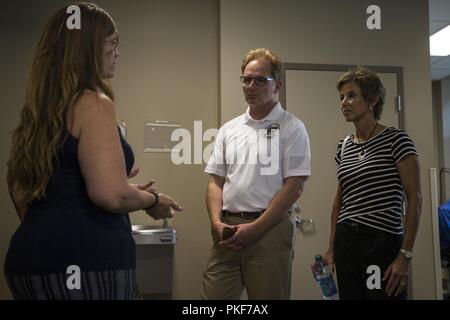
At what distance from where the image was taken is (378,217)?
97 cm

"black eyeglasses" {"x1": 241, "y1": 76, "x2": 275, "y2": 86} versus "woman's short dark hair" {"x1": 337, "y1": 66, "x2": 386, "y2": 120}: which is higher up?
"black eyeglasses" {"x1": 241, "y1": 76, "x2": 275, "y2": 86}

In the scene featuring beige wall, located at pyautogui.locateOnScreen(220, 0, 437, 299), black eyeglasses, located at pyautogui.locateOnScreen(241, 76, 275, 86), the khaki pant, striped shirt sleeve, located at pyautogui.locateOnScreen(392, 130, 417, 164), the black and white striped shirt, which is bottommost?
the khaki pant

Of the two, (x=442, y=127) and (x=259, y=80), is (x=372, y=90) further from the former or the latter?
(x=442, y=127)

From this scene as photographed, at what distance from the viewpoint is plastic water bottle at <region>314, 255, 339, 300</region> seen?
3.70ft

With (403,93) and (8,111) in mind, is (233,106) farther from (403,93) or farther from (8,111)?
(8,111)

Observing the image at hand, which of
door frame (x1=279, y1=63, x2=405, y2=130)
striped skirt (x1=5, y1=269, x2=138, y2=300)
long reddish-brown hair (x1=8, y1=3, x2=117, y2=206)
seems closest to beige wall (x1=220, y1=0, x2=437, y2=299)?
door frame (x1=279, y1=63, x2=405, y2=130)

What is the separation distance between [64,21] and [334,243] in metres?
0.84

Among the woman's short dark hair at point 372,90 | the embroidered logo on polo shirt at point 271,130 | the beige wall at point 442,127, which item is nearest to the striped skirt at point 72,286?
the embroidered logo on polo shirt at point 271,130

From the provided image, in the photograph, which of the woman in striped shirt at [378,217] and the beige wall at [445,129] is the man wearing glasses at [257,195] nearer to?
the woman in striped shirt at [378,217]

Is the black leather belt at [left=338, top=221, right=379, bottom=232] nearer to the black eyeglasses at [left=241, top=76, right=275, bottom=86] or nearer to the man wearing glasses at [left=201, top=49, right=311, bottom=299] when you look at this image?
the man wearing glasses at [left=201, top=49, right=311, bottom=299]

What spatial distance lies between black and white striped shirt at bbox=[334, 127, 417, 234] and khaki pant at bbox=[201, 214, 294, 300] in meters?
0.18

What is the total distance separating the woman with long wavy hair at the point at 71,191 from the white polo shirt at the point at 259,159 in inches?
16.8

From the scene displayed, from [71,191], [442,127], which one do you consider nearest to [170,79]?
[71,191]

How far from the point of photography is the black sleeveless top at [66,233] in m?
0.62
